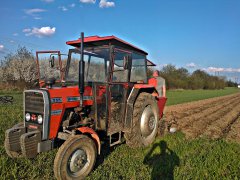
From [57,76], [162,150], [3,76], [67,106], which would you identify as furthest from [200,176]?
[3,76]

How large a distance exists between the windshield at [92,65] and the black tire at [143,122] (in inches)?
45.2

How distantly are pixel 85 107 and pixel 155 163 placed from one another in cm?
179

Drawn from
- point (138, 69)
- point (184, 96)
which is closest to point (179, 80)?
point (184, 96)

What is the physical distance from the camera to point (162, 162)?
450 cm

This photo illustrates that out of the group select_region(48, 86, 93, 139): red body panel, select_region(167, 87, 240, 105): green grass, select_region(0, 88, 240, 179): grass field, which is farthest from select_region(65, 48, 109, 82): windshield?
select_region(167, 87, 240, 105): green grass

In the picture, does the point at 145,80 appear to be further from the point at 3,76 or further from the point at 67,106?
the point at 3,76

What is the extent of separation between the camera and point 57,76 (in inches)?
203

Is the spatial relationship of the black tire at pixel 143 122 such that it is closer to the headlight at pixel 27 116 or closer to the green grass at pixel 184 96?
the headlight at pixel 27 116

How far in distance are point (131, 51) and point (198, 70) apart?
7890cm

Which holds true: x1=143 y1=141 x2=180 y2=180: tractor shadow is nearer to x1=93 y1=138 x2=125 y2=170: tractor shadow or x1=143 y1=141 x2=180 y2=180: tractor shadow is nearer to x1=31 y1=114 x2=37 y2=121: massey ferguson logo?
x1=93 y1=138 x2=125 y2=170: tractor shadow

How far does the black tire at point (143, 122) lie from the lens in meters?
5.11

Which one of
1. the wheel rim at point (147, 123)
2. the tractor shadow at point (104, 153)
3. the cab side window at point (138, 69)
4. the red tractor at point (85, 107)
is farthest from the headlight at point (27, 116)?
the wheel rim at point (147, 123)

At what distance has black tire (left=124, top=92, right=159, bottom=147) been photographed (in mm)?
5109

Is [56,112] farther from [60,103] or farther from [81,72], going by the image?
[81,72]
